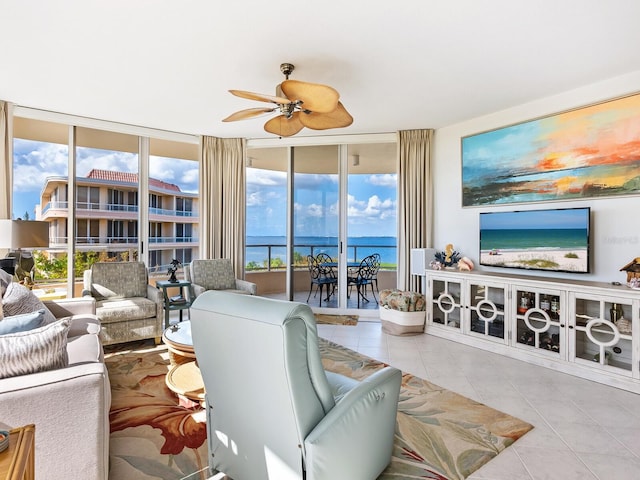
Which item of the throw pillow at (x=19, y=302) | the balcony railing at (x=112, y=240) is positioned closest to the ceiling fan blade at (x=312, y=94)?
the throw pillow at (x=19, y=302)

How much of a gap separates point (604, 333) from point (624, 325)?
16cm

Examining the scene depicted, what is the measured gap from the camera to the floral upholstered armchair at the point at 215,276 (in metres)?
4.68

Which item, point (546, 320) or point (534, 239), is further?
point (534, 239)

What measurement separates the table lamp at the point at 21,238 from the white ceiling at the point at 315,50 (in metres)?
1.34

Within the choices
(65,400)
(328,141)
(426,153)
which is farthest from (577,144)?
(65,400)

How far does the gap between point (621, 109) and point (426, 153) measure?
2069mm

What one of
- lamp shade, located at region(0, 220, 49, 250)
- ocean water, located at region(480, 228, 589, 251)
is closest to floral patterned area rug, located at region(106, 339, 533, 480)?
lamp shade, located at region(0, 220, 49, 250)

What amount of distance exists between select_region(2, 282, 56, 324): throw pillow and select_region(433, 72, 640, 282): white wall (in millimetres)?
4266

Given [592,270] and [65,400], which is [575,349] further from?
[65,400]

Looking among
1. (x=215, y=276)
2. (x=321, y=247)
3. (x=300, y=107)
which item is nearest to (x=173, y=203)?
(x=215, y=276)

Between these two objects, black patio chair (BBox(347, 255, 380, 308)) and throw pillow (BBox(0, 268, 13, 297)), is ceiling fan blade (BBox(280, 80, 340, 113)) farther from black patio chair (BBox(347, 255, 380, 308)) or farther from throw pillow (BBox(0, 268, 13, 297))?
black patio chair (BBox(347, 255, 380, 308))

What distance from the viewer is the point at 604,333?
2.86 meters

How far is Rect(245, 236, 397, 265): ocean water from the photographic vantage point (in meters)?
5.21

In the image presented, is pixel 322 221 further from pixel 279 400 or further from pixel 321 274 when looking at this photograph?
pixel 279 400
